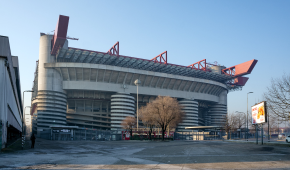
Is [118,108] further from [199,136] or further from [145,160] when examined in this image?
[145,160]

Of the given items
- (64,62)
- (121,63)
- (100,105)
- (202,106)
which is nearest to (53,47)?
→ (64,62)

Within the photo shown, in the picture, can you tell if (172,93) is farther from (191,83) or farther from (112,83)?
(112,83)

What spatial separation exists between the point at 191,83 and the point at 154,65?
19.2m

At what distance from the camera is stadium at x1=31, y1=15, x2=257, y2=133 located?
3211 inches

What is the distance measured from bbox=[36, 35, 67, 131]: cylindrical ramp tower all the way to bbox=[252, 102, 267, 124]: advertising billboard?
62155 mm

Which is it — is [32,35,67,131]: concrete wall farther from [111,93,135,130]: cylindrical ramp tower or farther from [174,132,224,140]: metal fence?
[174,132,224,140]: metal fence

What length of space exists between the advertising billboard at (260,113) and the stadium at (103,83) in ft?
171

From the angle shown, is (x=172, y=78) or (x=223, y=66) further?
(x=223, y=66)

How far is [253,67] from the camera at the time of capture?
327ft

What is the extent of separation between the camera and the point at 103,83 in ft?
282

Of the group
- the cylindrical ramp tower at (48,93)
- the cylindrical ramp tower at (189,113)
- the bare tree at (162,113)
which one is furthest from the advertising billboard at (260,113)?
the cylindrical ramp tower at (189,113)

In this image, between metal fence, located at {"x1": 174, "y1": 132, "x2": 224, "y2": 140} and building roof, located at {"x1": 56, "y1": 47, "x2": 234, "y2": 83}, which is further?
metal fence, located at {"x1": 174, "y1": 132, "x2": 224, "y2": 140}

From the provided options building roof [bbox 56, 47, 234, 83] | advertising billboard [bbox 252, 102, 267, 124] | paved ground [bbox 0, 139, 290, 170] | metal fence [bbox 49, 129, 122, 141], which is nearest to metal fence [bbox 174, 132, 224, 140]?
building roof [bbox 56, 47, 234, 83]

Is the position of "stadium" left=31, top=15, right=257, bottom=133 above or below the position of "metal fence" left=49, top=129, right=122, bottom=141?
above
